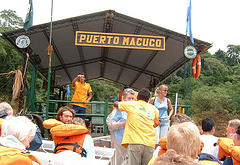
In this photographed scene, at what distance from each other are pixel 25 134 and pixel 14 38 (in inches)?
294

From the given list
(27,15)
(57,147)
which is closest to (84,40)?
(27,15)

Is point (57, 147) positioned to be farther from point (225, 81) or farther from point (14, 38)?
point (225, 81)

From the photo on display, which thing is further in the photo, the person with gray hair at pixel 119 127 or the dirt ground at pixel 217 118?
the dirt ground at pixel 217 118

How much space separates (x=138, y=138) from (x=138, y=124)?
197 millimetres

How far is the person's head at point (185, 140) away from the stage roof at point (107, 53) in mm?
7276

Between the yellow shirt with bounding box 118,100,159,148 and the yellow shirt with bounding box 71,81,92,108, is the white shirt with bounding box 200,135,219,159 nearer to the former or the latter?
the yellow shirt with bounding box 118,100,159,148

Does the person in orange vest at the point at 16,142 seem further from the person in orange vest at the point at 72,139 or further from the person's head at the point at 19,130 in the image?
the person in orange vest at the point at 72,139

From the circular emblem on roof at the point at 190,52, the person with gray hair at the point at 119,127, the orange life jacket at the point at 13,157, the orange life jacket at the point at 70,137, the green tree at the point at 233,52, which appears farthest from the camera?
the green tree at the point at 233,52

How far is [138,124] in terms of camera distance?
4270mm

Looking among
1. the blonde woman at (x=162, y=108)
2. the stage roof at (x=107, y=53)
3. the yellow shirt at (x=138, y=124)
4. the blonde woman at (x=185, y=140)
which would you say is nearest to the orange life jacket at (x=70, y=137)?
the yellow shirt at (x=138, y=124)

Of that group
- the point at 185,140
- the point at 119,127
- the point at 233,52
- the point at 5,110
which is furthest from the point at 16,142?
the point at 233,52

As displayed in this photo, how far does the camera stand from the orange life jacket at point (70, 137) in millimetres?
3266

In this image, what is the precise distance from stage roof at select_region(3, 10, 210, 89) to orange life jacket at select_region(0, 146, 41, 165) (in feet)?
24.0

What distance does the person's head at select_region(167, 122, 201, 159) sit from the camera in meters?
2.11
